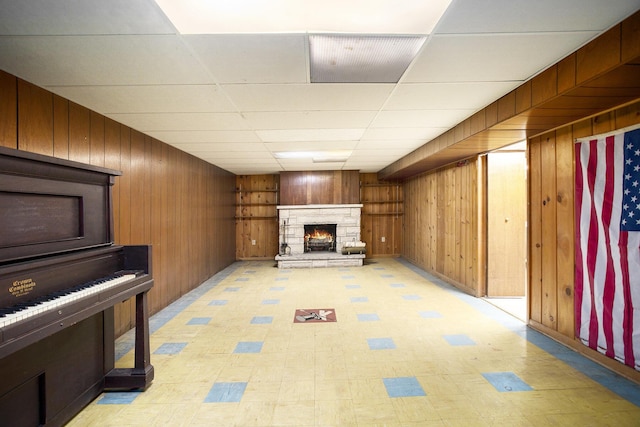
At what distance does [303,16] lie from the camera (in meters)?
1.58

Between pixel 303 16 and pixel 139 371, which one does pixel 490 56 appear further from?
pixel 139 371

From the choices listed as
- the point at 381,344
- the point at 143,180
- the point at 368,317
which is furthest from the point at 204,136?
the point at 381,344

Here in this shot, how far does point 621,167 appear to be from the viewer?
2416mm

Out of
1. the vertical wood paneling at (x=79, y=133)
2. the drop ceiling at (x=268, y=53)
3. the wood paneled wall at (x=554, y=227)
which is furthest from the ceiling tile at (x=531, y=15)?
the vertical wood paneling at (x=79, y=133)

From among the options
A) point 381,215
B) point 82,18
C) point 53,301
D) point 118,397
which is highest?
point 82,18

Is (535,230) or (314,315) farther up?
(535,230)

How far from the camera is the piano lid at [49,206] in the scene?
1612 mm

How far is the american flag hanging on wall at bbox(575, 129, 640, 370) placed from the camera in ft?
7.70

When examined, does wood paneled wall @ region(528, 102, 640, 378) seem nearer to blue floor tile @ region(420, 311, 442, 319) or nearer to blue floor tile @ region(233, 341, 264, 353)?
blue floor tile @ region(420, 311, 442, 319)

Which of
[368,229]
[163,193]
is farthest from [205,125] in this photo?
[368,229]

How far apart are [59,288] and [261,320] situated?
2.25 meters

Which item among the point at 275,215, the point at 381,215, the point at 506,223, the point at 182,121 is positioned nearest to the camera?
the point at 182,121

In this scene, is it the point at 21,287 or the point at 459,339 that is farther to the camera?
the point at 459,339

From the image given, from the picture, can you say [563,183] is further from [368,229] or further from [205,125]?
[368,229]
